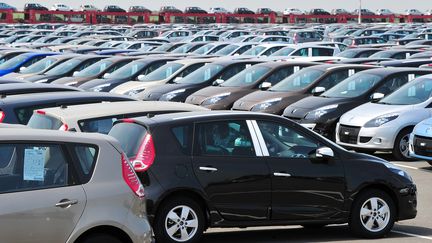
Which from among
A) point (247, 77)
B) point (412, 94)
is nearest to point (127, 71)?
point (247, 77)

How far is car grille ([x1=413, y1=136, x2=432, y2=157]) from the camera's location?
15.0m

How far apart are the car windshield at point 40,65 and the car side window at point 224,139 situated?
18.7 m

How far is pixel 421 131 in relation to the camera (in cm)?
1530

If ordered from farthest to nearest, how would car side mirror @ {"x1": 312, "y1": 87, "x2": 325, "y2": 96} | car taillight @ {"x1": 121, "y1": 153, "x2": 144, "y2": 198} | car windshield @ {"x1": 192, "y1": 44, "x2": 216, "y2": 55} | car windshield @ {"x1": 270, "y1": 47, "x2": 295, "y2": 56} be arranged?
car windshield @ {"x1": 192, "y1": 44, "x2": 216, "y2": 55}
car windshield @ {"x1": 270, "y1": 47, "x2": 295, "y2": 56}
car side mirror @ {"x1": 312, "y1": 87, "x2": 325, "y2": 96}
car taillight @ {"x1": 121, "y1": 153, "x2": 144, "y2": 198}

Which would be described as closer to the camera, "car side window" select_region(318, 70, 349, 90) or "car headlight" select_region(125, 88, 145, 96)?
"car side window" select_region(318, 70, 349, 90)

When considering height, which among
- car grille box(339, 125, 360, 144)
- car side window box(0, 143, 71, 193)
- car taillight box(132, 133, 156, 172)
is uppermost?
car side window box(0, 143, 71, 193)

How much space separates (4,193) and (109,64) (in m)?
19.1

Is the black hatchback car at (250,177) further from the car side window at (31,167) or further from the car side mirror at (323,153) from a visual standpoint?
the car side window at (31,167)

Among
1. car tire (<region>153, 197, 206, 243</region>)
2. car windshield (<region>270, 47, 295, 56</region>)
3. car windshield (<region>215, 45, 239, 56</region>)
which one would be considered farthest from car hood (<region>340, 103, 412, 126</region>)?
car windshield (<region>215, 45, 239, 56</region>)

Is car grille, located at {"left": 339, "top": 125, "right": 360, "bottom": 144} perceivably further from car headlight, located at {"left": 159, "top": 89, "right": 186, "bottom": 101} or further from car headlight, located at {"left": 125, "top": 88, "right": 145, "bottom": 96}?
car headlight, located at {"left": 125, "top": 88, "right": 145, "bottom": 96}

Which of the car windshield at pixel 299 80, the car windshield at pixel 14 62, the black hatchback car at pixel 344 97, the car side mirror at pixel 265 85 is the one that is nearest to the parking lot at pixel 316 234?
the black hatchback car at pixel 344 97

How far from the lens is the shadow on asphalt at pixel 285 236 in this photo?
10.3 meters

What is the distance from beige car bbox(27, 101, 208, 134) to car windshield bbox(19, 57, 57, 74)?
16.5 m

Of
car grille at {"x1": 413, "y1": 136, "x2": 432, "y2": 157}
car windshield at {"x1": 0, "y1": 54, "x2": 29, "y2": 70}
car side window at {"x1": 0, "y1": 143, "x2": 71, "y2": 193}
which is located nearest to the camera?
car side window at {"x1": 0, "y1": 143, "x2": 71, "y2": 193}
